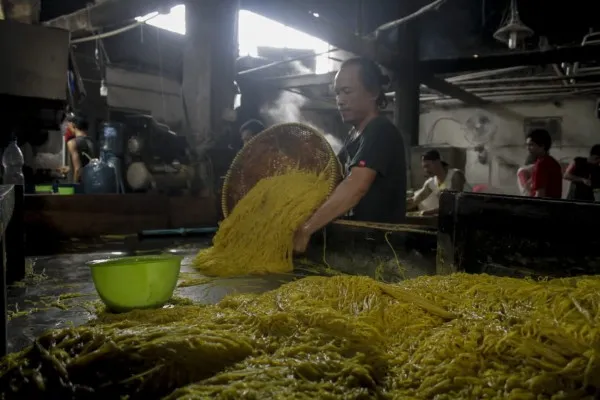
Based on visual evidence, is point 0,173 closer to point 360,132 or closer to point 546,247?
point 360,132

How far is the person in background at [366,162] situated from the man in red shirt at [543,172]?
3.81 meters

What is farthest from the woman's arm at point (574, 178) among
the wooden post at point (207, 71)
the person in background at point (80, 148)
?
the person in background at point (80, 148)

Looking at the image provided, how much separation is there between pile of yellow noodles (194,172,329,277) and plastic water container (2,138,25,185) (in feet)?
8.41

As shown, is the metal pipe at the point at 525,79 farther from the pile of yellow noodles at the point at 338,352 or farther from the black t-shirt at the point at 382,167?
the pile of yellow noodles at the point at 338,352

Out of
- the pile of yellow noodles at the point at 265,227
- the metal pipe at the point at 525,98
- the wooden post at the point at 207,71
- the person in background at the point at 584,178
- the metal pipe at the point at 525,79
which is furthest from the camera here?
the metal pipe at the point at 525,98

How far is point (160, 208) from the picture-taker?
18.1 ft

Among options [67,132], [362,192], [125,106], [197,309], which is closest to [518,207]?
[362,192]

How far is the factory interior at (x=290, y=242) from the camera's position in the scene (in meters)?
1.32

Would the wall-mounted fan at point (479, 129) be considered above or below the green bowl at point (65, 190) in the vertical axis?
above

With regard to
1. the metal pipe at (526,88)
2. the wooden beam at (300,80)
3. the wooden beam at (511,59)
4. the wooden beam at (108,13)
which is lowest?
the wooden beam at (511,59)

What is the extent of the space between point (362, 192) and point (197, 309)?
5.72ft

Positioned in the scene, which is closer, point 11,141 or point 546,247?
point 546,247

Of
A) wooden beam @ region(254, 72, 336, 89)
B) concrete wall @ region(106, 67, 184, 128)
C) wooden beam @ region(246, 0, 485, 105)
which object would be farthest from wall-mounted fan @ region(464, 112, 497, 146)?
concrete wall @ region(106, 67, 184, 128)

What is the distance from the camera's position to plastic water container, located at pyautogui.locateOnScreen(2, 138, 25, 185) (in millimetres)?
4551
